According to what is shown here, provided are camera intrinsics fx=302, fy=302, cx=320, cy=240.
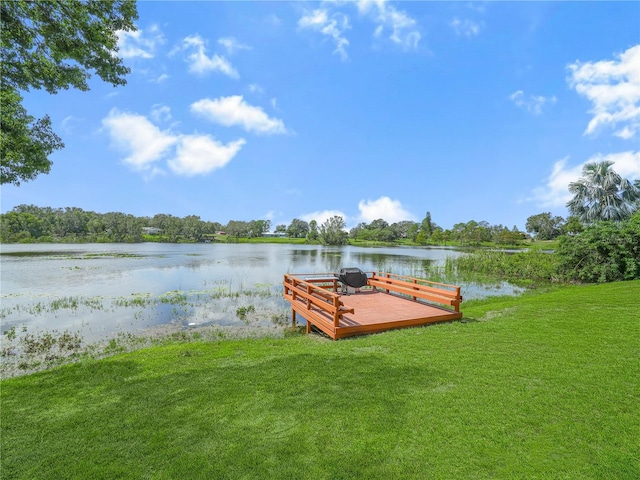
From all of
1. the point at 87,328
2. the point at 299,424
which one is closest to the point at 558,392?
the point at 299,424

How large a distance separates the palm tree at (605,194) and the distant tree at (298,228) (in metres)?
118

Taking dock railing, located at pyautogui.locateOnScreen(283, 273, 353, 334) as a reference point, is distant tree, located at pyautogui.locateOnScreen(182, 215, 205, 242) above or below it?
above

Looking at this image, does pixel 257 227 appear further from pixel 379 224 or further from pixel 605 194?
pixel 605 194

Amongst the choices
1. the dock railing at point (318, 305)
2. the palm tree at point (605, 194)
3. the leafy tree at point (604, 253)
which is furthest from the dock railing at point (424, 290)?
the palm tree at point (605, 194)

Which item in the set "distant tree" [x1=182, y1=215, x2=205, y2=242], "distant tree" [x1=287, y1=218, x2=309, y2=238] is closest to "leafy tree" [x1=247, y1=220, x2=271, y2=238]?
"distant tree" [x1=287, y1=218, x2=309, y2=238]

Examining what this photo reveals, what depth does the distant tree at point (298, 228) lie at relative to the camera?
14312 centimetres

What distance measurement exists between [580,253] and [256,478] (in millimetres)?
23225

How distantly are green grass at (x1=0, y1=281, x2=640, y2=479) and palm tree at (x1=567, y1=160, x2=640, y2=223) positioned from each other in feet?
91.3

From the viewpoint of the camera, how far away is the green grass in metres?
2.85

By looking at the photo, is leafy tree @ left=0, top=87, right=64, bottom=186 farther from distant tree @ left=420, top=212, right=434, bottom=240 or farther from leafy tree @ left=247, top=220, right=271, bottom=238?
leafy tree @ left=247, top=220, right=271, bottom=238

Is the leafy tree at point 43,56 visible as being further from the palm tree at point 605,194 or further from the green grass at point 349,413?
the palm tree at point 605,194

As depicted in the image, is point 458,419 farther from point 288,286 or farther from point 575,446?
point 288,286

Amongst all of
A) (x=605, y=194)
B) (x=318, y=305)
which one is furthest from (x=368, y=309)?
(x=605, y=194)

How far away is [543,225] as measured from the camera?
106 m
